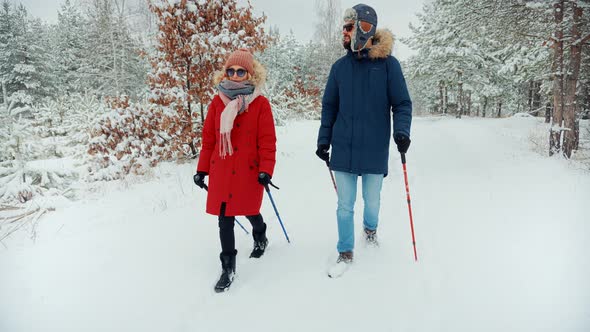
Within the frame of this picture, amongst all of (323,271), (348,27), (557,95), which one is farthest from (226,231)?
(557,95)

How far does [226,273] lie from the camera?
9.85ft

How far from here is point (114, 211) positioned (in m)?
6.32

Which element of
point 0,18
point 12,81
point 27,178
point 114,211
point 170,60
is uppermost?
point 0,18

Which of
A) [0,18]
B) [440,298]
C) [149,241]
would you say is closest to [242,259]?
[149,241]

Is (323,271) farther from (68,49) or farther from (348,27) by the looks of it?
(68,49)

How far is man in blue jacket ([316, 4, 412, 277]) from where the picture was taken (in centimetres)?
294

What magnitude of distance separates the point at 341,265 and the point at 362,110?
1.53 m

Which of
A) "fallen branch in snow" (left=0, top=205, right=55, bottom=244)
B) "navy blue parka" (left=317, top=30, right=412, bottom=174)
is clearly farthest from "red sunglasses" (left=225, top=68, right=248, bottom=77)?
"fallen branch in snow" (left=0, top=205, right=55, bottom=244)

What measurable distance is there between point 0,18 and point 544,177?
34.5 m

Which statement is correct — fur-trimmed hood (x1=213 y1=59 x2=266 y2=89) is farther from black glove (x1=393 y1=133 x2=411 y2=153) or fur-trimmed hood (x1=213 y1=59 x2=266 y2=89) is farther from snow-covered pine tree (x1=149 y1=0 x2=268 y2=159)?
snow-covered pine tree (x1=149 y1=0 x2=268 y2=159)

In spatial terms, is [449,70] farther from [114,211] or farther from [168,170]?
[114,211]

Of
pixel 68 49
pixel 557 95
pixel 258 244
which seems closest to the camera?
pixel 258 244

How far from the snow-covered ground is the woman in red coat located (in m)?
0.51

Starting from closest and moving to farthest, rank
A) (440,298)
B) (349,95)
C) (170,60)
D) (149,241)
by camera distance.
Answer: (440,298)
(349,95)
(149,241)
(170,60)
